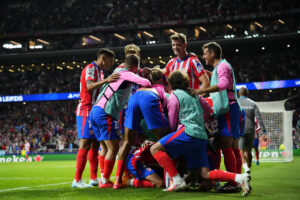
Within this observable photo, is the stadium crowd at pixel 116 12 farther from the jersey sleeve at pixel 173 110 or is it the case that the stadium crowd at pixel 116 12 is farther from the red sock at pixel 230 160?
the jersey sleeve at pixel 173 110

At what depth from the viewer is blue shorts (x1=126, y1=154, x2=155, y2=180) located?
553 cm

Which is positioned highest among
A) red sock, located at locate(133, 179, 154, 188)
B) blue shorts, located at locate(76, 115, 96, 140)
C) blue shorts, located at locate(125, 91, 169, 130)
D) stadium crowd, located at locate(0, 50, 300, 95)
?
stadium crowd, located at locate(0, 50, 300, 95)

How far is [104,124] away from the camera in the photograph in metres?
5.45

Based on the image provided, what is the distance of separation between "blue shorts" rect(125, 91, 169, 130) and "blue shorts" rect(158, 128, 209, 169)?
42cm

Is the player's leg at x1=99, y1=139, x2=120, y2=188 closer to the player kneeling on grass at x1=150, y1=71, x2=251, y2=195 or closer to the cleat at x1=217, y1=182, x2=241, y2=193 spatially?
the player kneeling on grass at x1=150, y1=71, x2=251, y2=195

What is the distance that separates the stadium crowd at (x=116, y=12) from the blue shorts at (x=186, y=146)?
93.0 ft

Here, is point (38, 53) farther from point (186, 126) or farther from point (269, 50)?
point (186, 126)

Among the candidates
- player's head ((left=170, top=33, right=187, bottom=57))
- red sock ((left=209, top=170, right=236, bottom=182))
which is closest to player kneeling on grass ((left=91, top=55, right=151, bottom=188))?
player's head ((left=170, top=33, right=187, bottom=57))

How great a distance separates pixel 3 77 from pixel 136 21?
626 inches

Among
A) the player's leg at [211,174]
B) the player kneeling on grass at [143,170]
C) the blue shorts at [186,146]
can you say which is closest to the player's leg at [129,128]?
the player kneeling on grass at [143,170]

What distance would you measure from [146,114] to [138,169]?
982 mm

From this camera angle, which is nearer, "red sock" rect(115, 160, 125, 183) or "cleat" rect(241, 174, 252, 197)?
"cleat" rect(241, 174, 252, 197)

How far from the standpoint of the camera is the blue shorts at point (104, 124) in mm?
5449

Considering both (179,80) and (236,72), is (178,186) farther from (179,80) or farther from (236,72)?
(236,72)
